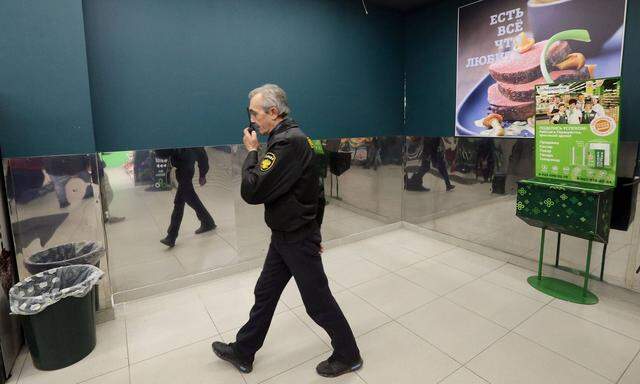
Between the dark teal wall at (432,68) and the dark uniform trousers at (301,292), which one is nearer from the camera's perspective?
the dark uniform trousers at (301,292)

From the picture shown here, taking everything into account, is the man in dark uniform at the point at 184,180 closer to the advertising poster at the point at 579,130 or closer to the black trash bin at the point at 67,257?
the black trash bin at the point at 67,257

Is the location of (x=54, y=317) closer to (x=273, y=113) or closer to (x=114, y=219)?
(x=114, y=219)

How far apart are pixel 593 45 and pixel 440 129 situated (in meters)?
1.57

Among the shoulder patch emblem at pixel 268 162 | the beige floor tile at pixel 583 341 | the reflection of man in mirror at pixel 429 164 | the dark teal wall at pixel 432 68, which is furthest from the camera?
the reflection of man in mirror at pixel 429 164

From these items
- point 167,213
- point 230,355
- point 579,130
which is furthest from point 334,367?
point 579,130

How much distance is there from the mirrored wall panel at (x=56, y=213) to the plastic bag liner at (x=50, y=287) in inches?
3.1

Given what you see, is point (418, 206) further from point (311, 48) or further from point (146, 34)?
point (146, 34)

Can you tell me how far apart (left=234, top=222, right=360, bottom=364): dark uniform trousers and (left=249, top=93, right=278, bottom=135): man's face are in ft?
1.85

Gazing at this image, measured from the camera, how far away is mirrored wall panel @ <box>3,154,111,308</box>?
7.50ft

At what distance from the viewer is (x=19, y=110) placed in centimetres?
221

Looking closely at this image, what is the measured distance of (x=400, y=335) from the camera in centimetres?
237

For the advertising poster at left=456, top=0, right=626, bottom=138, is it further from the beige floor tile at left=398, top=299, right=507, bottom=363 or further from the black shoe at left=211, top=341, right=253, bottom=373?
the black shoe at left=211, top=341, right=253, bottom=373

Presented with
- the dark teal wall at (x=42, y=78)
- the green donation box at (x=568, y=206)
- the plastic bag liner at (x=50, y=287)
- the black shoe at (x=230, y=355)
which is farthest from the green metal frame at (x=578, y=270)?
the dark teal wall at (x=42, y=78)

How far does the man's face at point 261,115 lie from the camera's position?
1.80 meters
